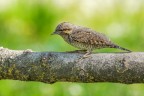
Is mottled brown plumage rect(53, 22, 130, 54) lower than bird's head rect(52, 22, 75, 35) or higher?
lower

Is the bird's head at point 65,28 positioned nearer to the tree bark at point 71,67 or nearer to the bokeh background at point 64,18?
the tree bark at point 71,67

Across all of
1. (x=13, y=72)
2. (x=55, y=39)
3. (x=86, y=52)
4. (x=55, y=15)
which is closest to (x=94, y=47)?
(x=86, y=52)

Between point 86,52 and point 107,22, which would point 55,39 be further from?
point 86,52

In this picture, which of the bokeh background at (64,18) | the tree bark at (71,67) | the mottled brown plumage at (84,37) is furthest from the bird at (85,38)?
the bokeh background at (64,18)

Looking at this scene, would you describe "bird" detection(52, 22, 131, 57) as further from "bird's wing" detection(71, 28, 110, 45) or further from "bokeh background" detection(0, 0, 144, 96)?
"bokeh background" detection(0, 0, 144, 96)

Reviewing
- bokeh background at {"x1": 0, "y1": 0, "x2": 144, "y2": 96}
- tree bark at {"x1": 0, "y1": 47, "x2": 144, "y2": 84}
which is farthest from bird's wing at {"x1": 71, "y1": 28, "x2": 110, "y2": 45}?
bokeh background at {"x1": 0, "y1": 0, "x2": 144, "y2": 96}

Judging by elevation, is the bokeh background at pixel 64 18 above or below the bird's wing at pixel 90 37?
above
